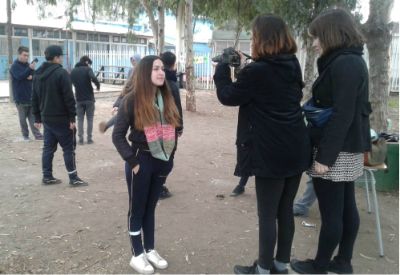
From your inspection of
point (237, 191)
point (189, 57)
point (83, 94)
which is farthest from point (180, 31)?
point (237, 191)

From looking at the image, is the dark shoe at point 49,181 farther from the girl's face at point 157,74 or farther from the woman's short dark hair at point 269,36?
the woman's short dark hair at point 269,36

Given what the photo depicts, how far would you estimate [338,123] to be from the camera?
272cm

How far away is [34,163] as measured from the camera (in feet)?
22.1

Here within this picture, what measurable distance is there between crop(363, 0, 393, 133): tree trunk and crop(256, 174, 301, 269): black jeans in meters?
3.76

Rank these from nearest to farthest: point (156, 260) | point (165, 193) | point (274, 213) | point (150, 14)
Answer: point (274, 213) < point (156, 260) < point (165, 193) < point (150, 14)

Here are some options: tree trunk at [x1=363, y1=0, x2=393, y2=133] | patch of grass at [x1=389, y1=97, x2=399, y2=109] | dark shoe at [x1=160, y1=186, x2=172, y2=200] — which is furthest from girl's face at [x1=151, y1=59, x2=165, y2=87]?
patch of grass at [x1=389, y1=97, x2=399, y2=109]

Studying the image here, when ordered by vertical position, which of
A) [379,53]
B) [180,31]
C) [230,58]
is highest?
[180,31]

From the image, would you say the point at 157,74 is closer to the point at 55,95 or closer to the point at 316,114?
the point at 316,114

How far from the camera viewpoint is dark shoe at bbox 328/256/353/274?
3.18 m

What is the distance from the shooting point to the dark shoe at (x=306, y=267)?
125 inches

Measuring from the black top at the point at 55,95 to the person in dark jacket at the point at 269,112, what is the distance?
3.14 m

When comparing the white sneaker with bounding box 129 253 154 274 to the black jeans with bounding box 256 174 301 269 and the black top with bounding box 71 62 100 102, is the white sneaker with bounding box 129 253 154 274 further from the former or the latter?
the black top with bounding box 71 62 100 102

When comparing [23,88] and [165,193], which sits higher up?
[23,88]

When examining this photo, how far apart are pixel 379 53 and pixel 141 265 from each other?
4665 mm
